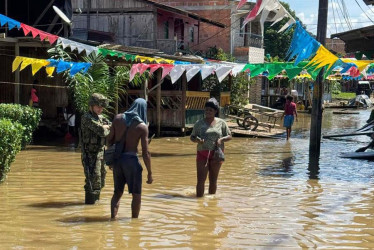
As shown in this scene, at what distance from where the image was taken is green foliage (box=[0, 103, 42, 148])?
44.9ft

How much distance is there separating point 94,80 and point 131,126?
9132 mm

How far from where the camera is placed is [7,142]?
375 inches

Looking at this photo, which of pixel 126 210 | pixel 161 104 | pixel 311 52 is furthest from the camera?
pixel 161 104

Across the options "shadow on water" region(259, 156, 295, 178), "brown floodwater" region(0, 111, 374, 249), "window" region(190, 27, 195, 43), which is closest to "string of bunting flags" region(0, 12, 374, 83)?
"shadow on water" region(259, 156, 295, 178)

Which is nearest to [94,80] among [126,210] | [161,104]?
[161,104]

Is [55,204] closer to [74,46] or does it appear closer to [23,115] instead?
[23,115]

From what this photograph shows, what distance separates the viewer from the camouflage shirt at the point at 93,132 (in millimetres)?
7828

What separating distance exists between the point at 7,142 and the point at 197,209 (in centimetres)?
343

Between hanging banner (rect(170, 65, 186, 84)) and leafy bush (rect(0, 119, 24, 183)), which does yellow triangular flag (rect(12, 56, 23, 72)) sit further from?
leafy bush (rect(0, 119, 24, 183))

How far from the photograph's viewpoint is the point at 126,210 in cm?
795

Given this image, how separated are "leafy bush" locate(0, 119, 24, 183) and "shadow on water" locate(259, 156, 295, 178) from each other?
199 inches

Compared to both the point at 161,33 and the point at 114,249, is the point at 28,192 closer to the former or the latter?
the point at 114,249

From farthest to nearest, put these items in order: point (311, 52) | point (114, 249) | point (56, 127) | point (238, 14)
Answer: point (238, 14) < point (56, 127) < point (311, 52) < point (114, 249)

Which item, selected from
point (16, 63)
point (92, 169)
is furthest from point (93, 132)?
point (16, 63)
